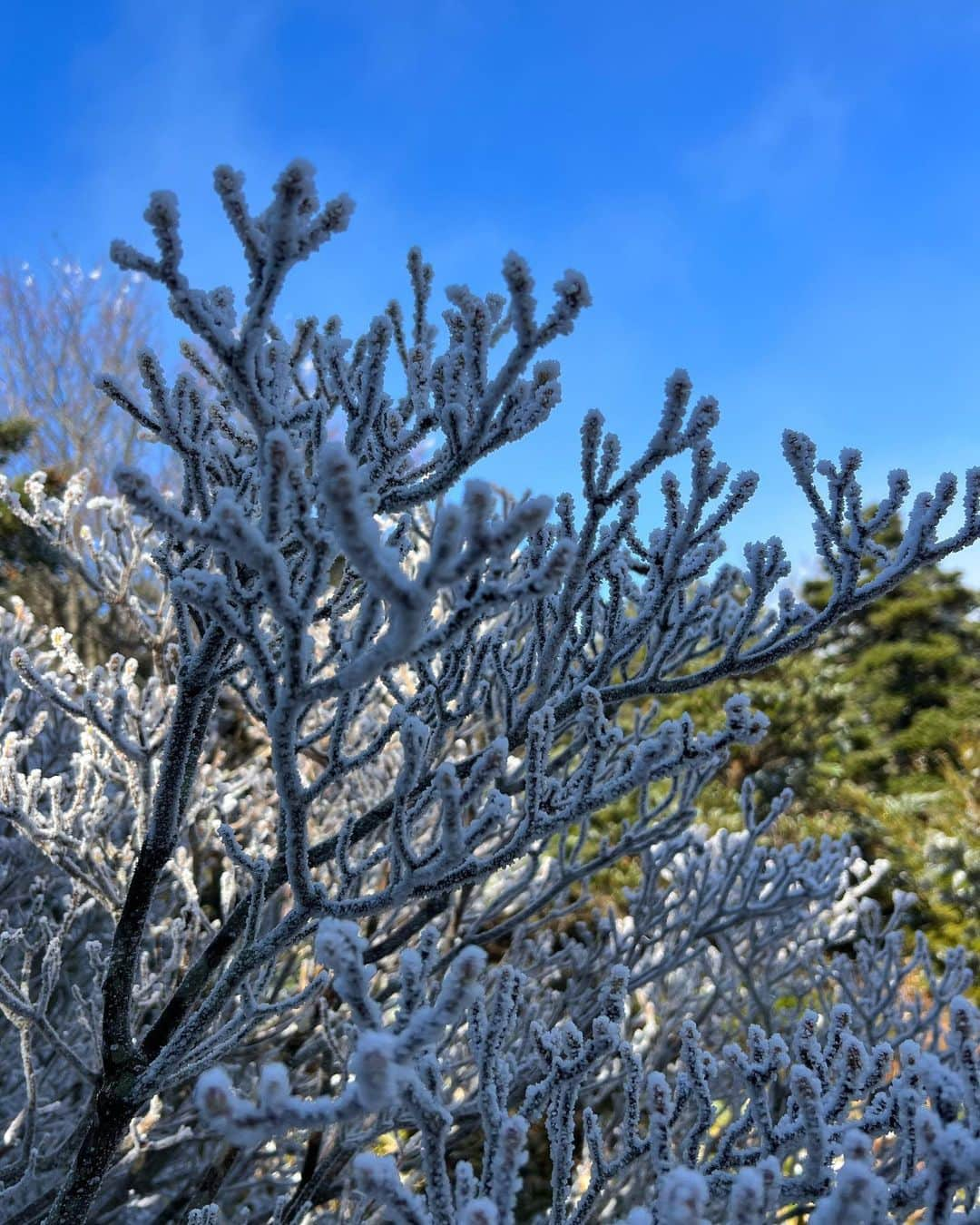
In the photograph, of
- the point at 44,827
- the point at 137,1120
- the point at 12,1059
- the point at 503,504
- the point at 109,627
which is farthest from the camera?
the point at 109,627

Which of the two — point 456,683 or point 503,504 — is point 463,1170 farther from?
point 503,504

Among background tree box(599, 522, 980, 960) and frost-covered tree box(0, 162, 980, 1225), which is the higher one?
background tree box(599, 522, 980, 960)

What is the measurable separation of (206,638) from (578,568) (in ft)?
2.95

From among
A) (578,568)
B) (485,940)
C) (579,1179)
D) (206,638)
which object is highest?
(578,568)

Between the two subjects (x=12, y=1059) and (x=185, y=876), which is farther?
(x=12, y=1059)

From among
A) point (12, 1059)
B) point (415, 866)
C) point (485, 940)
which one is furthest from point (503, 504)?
point (12, 1059)

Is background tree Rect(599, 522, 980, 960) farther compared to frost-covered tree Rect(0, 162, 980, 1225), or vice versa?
background tree Rect(599, 522, 980, 960)

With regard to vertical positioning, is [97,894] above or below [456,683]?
below

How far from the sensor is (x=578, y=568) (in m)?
2.06

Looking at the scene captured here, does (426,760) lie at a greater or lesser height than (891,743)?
lesser

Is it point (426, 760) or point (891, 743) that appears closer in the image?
point (426, 760)

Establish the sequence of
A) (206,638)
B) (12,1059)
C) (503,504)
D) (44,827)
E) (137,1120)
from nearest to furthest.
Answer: (206,638) → (44,827) → (137,1120) → (12,1059) → (503,504)

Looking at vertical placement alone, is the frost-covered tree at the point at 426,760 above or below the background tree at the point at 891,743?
below

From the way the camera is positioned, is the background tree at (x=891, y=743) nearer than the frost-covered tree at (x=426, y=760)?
No
